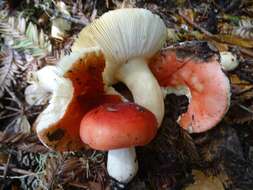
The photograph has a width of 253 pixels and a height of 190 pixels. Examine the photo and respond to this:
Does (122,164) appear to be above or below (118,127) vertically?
below

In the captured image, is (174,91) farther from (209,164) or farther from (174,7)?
(174,7)

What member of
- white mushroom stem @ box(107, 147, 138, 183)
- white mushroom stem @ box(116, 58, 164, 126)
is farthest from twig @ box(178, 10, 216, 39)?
white mushroom stem @ box(107, 147, 138, 183)

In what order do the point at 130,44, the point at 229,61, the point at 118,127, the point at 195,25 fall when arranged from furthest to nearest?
1. the point at 195,25
2. the point at 229,61
3. the point at 130,44
4. the point at 118,127

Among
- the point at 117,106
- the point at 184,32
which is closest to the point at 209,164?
the point at 117,106

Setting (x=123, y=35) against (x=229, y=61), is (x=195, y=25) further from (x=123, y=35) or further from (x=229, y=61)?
(x=123, y=35)

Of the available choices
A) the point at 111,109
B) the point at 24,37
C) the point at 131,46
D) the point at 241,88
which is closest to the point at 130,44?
the point at 131,46

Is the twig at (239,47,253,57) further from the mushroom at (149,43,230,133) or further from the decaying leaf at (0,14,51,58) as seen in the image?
the decaying leaf at (0,14,51,58)
